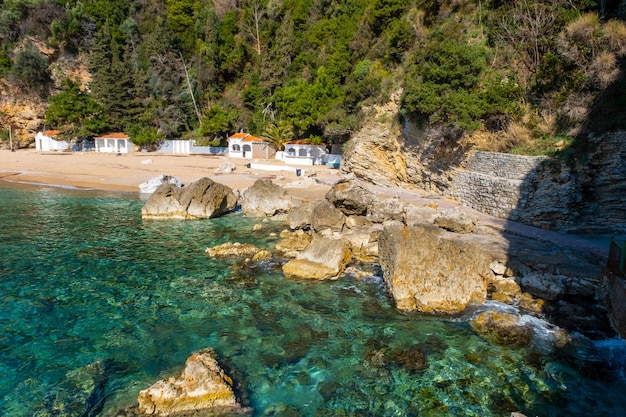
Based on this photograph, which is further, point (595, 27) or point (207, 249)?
point (595, 27)

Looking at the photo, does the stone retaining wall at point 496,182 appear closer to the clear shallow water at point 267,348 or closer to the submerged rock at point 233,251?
the clear shallow water at point 267,348

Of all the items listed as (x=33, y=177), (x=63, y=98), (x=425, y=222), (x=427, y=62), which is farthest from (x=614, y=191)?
(x=63, y=98)

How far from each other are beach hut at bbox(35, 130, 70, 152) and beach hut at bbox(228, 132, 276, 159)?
908 inches

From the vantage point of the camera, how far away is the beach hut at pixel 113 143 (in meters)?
48.9

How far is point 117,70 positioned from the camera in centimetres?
5228

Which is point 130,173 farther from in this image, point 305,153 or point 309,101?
point 309,101

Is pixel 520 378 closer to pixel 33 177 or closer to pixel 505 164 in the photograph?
pixel 505 164

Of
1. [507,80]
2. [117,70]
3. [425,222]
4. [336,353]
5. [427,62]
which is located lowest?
[336,353]

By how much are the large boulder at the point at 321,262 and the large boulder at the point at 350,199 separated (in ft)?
17.0

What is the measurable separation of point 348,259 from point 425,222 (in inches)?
201

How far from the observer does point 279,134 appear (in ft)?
138

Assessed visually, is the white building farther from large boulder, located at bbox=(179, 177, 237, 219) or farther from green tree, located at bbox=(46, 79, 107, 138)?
green tree, located at bbox=(46, 79, 107, 138)

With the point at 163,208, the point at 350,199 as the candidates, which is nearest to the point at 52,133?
the point at 163,208

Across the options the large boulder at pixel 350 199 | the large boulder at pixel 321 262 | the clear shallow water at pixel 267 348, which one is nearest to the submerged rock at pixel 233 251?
the clear shallow water at pixel 267 348
